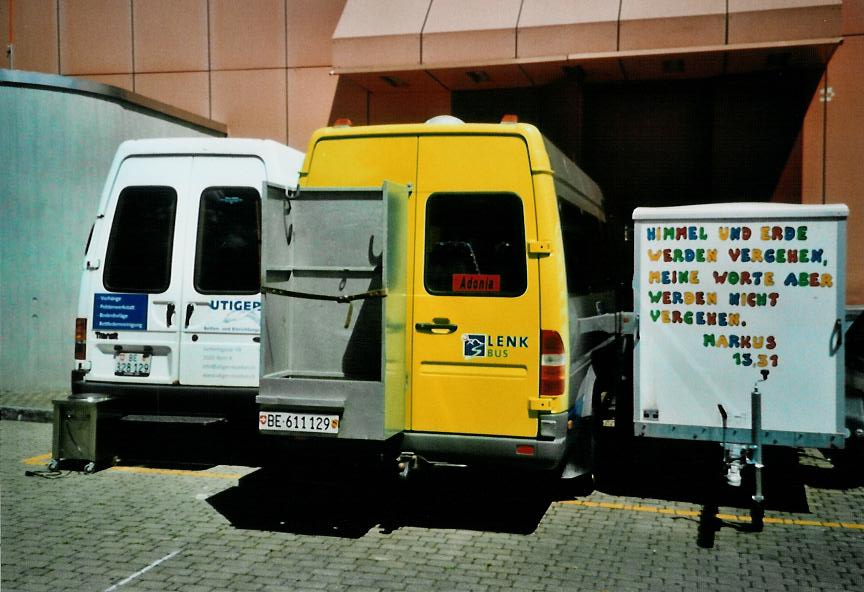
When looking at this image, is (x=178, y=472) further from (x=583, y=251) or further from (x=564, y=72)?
(x=564, y=72)

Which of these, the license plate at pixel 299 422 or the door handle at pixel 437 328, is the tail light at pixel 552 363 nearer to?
the door handle at pixel 437 328

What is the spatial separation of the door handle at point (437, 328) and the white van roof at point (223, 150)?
222 centimetres

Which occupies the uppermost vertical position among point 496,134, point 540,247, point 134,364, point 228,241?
point 496,134

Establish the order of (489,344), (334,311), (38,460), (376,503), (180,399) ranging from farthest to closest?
(38,460)
(180,399)
(376,503)
(334,311)
(489,344)

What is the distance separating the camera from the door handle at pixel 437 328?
5883mm

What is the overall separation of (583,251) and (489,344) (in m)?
1.75

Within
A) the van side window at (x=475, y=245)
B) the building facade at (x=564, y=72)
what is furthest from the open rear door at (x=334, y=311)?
the building facade at (x=564, y=72)

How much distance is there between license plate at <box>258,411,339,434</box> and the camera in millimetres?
5594

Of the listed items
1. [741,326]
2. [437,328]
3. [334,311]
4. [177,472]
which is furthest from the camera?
[177,472]

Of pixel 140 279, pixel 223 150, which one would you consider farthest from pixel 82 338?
pixel 223 150

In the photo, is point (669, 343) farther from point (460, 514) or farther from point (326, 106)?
point (326, 106)

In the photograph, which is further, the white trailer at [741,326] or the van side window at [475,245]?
the white trailer at [741,326]

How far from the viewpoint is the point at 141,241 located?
745 centimetres

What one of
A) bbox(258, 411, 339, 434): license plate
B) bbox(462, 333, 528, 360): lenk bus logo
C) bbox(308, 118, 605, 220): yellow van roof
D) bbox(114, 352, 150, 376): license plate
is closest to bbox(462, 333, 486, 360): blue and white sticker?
bbox(462, 333, 528, 360): lenk bus logo
